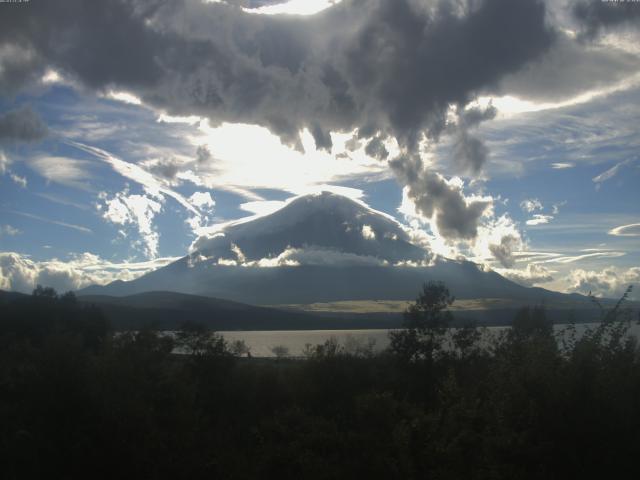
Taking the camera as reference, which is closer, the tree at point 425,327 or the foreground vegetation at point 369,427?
the foreground vegetation at point 369,427

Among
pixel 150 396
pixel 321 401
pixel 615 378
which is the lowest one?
pixel 321 401

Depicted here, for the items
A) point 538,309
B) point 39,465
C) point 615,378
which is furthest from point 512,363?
point 538,309

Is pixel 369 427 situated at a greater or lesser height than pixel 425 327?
lesser

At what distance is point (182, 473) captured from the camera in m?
25.3

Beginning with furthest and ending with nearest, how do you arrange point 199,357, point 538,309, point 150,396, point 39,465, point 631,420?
point 538,309 → point 199,357 → point 150,396 → point 39,465 → point 631,420

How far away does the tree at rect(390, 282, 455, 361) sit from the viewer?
58344mm

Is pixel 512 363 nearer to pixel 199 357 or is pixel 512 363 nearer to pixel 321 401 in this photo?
pixel 321 401

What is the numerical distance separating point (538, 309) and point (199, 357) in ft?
153

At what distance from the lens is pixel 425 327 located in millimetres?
60500

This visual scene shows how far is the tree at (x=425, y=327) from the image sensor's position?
58344 mm

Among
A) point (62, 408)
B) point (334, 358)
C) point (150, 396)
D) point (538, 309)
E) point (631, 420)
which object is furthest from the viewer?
point (538, 309)

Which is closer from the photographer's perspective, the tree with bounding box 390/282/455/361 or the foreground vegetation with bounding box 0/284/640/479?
the foreground vegetation with bounding box 0/284/640/479

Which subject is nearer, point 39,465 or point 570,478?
point 570,478

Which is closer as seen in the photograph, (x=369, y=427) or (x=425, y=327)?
A: (x=369, y=427)
